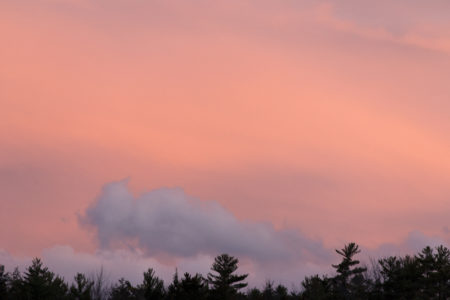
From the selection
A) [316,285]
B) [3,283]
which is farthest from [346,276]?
[3,283]

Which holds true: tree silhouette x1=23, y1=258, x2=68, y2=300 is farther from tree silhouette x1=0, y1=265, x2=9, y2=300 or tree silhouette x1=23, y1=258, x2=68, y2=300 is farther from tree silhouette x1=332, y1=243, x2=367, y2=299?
tree silhouette x1=332, y1=243, x2=367, y2=299

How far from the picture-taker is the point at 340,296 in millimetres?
80000

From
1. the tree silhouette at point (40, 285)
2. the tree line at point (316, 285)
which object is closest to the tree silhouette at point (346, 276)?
the tree line at point (316, 285)

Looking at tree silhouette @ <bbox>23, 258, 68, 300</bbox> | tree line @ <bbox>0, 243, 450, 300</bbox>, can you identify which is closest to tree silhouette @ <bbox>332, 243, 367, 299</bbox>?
tree line @ <bbox>0, 243, 450, 300</bbox>

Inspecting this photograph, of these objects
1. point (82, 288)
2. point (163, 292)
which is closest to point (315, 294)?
point (163, 292)

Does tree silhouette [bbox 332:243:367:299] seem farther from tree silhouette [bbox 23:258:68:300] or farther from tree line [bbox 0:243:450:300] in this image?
tree silhouette [bbox 23:258:68:300]

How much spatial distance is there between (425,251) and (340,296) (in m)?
13.2

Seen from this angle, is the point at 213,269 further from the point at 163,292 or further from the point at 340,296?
the point at 340,296

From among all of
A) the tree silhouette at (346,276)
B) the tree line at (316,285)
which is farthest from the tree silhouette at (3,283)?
the tree silhouette at (346,276)

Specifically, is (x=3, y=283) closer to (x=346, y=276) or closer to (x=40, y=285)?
(x=40, y=285)

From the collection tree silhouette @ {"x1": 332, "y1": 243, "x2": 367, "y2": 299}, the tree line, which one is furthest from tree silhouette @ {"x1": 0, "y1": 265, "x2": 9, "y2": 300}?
tree silhouette @ {"x1": 332, "y1": 243, "x2": 367, "y2": 299}

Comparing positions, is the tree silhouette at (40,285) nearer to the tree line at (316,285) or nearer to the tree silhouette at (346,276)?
the tree line at (316,285)

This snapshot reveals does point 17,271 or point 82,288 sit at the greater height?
point 17,271

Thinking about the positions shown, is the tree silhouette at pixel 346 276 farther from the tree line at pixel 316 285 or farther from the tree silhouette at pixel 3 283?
the tree silhouette at pixel 3 283
